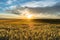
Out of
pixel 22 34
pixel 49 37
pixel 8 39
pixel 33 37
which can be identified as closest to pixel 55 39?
pixel 49 37

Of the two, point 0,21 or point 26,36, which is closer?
point 26,36

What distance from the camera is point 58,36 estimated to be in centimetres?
620

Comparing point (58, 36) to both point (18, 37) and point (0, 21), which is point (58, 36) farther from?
point (0, 21)

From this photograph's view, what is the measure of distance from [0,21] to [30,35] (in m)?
2.91

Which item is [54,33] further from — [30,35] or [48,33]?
[30,35]

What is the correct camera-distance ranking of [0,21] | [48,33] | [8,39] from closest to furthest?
[8,39] < [48,33] < [0,21]

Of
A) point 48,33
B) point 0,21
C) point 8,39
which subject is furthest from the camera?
point 0,21

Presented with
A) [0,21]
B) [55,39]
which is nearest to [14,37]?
[55,39]

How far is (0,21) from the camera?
865 cm

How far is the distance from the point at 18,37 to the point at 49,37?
3.42 ft

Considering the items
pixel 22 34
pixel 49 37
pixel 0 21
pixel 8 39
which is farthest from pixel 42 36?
pixel 0 21

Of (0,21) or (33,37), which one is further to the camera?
(0,21)

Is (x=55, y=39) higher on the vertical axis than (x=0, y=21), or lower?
lower

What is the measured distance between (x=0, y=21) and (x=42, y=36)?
3.21 meters
